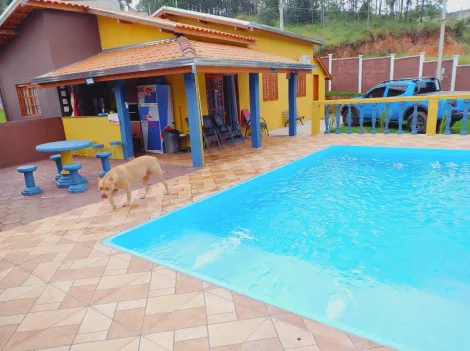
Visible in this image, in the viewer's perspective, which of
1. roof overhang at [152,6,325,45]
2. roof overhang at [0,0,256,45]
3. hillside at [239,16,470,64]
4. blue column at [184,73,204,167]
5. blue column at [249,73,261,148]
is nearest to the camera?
blue column at [184,73,204,167]

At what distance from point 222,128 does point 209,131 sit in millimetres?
540

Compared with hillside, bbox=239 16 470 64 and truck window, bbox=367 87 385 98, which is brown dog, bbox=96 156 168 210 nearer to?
truck window, bbox=367 87 385 98

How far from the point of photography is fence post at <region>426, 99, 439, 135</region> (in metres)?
9.70

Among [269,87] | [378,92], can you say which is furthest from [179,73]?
[378,92]

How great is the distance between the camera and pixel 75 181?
6746 millimetres

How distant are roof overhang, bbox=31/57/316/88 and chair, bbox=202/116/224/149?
6.93ft

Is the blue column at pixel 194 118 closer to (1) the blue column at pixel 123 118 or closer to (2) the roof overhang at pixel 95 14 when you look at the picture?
(1) the blue column at pixel 123 118

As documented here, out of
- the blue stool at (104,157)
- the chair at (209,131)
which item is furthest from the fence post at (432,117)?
the blue stool at (104,157)

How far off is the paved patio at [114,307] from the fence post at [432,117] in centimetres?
927

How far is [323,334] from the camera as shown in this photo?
2328 millimetres

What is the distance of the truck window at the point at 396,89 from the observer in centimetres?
1140

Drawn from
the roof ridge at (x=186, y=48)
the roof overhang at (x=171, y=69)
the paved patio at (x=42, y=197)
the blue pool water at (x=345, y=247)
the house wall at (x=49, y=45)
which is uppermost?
the house wall at (x=49, y=45)

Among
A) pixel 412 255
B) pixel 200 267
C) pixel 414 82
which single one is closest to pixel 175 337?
pixel 200 267

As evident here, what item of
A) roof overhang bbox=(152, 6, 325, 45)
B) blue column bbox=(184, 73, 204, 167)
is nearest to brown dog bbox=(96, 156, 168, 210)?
blue column bbox=(184, 73, 204, 167)
